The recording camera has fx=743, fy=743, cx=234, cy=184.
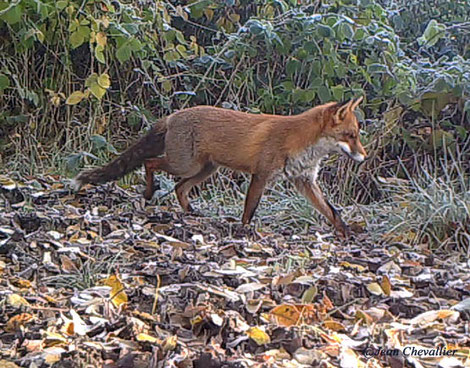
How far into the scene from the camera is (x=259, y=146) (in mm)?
5766

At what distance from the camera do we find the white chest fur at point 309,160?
5.76 meters

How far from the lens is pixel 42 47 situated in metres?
7.68

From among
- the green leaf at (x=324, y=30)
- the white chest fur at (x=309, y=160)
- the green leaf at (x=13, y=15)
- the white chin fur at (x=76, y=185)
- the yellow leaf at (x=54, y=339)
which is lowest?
the white chin fur at (x=76, y=185)

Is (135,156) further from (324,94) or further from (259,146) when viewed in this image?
(324,94)

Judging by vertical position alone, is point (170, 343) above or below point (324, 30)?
below

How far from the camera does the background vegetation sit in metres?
6.47

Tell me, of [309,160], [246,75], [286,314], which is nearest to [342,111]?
[309,160]

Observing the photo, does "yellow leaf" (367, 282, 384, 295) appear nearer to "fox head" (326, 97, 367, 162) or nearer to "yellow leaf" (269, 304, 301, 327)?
"yellow leaf" (269, 304, 301, 327)

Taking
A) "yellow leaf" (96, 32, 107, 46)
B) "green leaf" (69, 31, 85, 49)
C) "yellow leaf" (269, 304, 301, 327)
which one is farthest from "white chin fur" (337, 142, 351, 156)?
"yellow leaf" (269, 304, 301, 327)

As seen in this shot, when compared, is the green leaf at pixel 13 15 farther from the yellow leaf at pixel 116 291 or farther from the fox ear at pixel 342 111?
the yellow leaf at pixel 116 291

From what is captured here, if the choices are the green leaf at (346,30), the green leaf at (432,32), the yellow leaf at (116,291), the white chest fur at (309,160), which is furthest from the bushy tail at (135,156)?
the yellow leaf at (116,291)

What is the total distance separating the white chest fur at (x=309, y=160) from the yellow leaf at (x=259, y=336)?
2970 mm

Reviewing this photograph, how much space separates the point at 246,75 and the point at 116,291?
167 inches

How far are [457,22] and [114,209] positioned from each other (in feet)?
13.4
